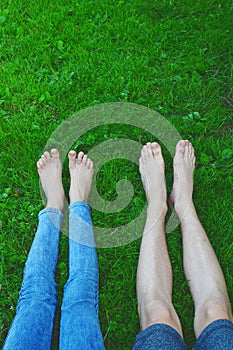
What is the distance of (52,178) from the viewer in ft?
9.52

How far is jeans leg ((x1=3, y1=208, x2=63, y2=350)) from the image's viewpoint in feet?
6.42

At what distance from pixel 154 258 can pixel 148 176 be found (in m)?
0.67

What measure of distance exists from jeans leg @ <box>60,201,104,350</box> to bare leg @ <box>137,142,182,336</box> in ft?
0.93

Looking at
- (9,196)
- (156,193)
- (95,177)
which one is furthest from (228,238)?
(9,196)

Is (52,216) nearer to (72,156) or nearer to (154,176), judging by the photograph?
(72,156)

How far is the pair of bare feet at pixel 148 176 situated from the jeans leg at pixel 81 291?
7.4 inches

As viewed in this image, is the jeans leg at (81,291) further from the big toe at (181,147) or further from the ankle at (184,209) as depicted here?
the big toe at (181,147)

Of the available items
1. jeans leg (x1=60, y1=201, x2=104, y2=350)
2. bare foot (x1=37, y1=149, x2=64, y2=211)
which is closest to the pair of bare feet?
bare foot (x1=37, y1=149, x2=64, y2=211)

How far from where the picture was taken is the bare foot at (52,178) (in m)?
2.82

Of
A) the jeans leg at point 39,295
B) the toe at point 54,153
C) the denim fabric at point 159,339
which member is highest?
the toe at point 54,153

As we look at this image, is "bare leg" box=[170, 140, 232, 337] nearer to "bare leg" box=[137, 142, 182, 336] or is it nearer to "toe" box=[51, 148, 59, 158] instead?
"bare leg" box=[137, 142, 182, 336]

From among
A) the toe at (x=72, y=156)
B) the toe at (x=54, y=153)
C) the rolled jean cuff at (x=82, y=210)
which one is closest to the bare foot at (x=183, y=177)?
the rolled jean cuff at (x=82, y=210)

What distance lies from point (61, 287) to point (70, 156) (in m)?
0.99

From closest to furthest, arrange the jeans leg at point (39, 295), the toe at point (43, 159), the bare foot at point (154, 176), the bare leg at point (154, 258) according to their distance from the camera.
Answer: the jeans leg at point (39, 295) → the bare leg at point (154, 258) → the bare foot at point (154, 176) → the toe at point (43, 159)
